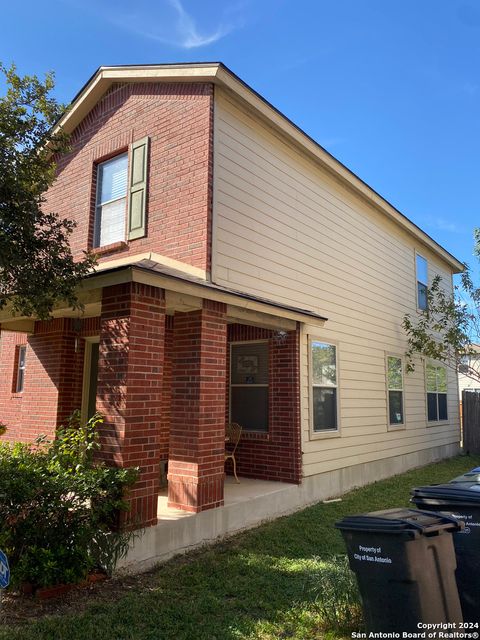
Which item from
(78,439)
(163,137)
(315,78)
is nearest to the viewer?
(78,439)

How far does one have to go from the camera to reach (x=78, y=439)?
4.96 m

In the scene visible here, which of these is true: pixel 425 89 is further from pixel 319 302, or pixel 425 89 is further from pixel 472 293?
pixel 319 302

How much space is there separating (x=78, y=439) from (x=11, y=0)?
592 cm

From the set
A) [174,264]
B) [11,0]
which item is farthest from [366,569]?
[11,0]

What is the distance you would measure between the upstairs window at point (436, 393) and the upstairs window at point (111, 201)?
10048 mm

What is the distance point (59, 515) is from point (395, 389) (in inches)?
375

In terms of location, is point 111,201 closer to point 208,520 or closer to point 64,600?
point 208,520

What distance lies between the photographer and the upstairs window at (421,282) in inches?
557

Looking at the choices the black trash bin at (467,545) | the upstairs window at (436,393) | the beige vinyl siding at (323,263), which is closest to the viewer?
the black trash bin at (467,545)

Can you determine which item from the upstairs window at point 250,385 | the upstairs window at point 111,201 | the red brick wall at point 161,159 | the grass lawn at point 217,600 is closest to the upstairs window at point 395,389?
the upstairs window at point 250,385

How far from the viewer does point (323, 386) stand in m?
8.87

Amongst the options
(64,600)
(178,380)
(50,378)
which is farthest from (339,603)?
(50,378)

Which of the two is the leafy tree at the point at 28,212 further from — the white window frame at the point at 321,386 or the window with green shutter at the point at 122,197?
the white window frame at the point at 321,386

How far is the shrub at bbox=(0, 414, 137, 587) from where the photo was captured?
3924mm
